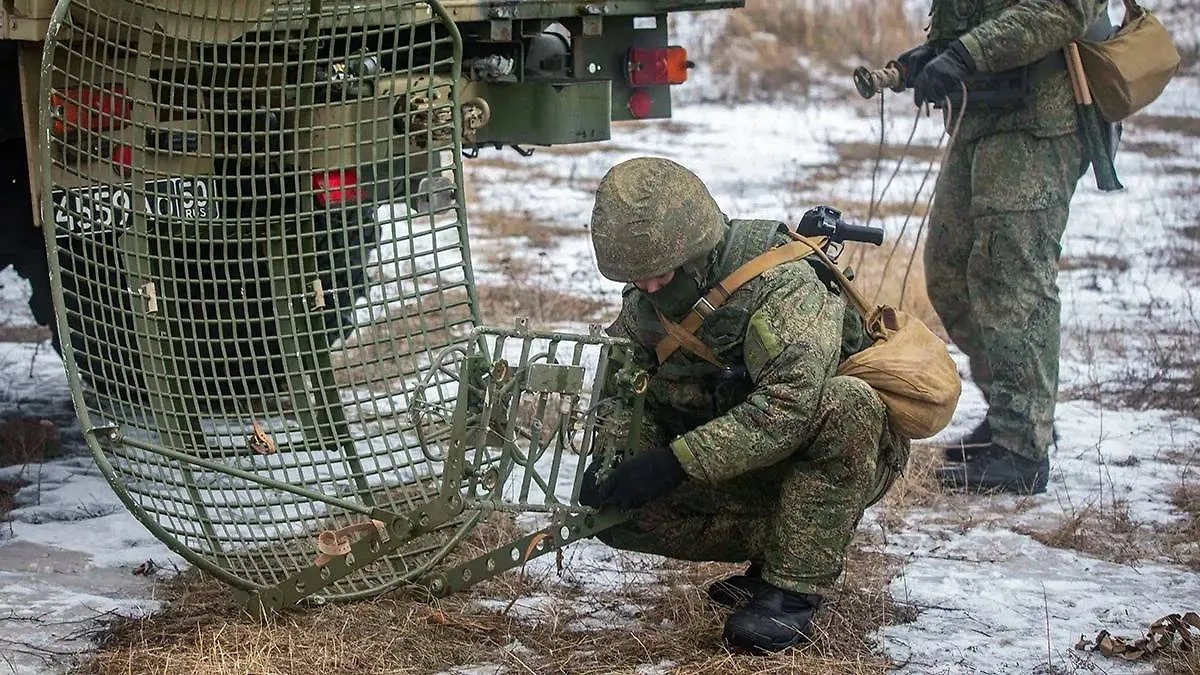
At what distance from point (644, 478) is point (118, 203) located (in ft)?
5.04

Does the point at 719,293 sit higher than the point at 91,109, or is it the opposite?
the point at 91,109

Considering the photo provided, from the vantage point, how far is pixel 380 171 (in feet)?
16.4

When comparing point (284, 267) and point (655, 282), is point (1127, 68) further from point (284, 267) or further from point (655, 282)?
point (284, 267)

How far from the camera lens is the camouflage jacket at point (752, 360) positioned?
11.6ft

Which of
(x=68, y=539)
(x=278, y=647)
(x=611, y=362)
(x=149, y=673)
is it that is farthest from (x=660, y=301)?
(x=68, y=539)

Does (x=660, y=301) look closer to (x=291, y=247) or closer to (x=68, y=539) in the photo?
(x=291, y=247)

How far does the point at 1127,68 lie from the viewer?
206 inches

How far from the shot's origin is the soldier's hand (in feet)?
11.7

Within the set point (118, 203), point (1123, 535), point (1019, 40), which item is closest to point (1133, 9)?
point (1019, 40)

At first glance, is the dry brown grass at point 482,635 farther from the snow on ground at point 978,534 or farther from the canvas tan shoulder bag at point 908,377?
the canvas tan shoulder bag at point 908,377

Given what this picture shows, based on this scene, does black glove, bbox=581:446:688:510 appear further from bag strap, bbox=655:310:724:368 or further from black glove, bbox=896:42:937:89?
black glove, bbox=896:42:937:89

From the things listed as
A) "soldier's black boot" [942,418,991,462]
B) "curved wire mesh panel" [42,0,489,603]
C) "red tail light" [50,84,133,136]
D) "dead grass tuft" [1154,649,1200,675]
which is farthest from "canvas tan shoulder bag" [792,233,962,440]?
"soldier's black boot" [942,418,991,462]

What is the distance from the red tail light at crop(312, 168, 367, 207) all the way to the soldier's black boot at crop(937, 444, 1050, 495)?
6.87ft

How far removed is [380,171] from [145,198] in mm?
1018
